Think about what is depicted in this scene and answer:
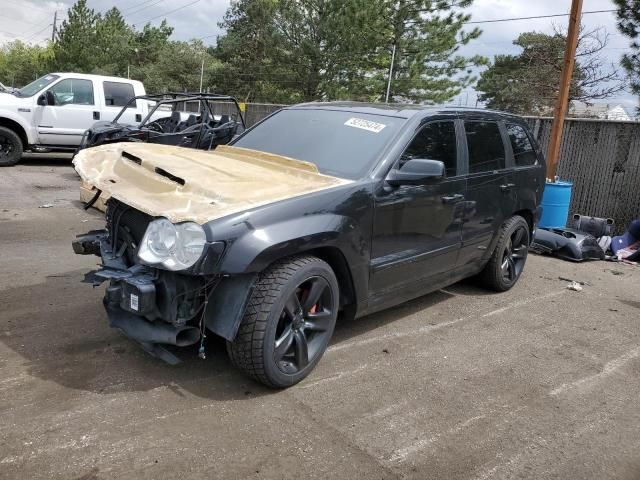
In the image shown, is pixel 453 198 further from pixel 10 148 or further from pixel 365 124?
pixel 10 148

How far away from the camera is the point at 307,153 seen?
4.17 meters

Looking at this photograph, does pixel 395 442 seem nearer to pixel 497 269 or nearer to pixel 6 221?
pixel 497 269

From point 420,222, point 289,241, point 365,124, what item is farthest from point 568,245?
point 289,241

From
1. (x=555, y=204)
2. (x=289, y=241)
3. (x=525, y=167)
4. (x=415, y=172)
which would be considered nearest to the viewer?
(x=289, y=241)

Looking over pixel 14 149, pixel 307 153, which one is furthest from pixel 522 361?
pixel 14 149

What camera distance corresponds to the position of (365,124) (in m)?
4.23

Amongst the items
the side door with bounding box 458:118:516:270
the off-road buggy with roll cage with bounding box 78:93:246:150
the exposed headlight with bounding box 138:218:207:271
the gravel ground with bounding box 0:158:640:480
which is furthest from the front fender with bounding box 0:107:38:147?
the exposed headlight with bounding box 138:218:207:271

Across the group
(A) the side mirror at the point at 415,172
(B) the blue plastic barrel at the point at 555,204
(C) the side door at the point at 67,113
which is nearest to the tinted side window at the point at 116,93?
(C) the side door at the point at 67,113

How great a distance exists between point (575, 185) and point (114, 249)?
823 cm

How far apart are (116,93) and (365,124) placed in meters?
10.1

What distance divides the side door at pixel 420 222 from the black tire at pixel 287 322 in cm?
51

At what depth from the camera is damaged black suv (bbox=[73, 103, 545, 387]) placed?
9.82 ft

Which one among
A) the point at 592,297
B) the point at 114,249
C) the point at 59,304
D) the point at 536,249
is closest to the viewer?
the point at 114,249

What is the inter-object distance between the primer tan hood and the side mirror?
382mm
